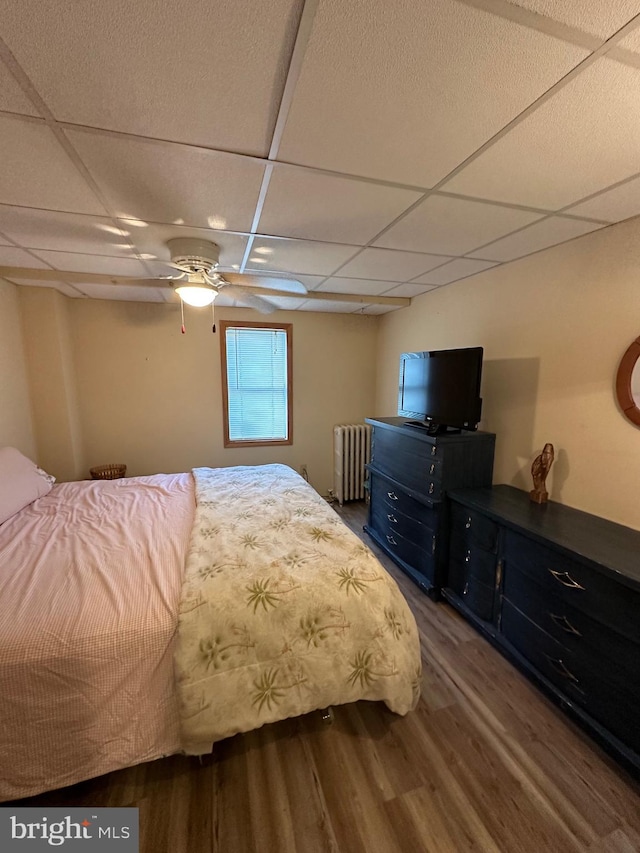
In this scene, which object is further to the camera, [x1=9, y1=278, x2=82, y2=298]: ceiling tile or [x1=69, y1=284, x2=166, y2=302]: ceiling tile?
[x1=69, y1=284, x2=166, y2=302]: ceiling tile

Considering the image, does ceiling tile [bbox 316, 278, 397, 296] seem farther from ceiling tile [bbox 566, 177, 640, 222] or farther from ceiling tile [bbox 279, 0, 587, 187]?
ceiling tile [bbox 279, 0, 587, 187]

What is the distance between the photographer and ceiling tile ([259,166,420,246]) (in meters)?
1.37

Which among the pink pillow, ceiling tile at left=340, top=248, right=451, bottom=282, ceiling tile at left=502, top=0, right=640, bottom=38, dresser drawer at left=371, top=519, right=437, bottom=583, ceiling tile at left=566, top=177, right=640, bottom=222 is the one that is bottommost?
dresser drawer at left=371, top=519, right=437, bottom=583

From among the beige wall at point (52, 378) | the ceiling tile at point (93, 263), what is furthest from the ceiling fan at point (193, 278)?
the beige wall at point (52, 378)

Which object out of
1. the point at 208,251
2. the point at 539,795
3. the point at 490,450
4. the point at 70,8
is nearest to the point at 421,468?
the point at 490,450

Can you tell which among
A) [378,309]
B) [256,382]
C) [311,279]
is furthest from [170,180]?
[378,309]

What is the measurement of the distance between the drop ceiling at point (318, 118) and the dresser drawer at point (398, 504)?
1817 mm

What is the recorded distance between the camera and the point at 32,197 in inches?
58.2

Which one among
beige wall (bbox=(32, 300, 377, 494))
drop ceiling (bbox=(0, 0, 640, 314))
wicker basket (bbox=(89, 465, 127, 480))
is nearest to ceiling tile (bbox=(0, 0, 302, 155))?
drop ceiling (bbox=(0, 0, 640, 314))

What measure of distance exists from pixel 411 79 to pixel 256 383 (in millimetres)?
3246

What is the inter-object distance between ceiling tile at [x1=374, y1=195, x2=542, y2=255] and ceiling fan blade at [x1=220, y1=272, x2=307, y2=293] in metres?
0.64

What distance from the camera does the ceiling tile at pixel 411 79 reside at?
0.76m

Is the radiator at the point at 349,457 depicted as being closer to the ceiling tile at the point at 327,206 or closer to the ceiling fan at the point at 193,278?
the ceiling fan at the point at 193,278

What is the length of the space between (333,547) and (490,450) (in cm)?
143
